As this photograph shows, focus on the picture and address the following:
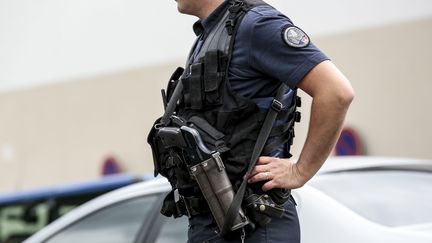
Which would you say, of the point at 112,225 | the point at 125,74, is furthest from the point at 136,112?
the point at 112,225

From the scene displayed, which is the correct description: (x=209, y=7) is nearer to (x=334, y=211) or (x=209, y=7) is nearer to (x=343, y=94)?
(x=343, y=94)

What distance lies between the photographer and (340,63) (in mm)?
9273

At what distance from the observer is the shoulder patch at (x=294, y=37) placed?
2492 millimetres

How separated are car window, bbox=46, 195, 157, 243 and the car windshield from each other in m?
0.86

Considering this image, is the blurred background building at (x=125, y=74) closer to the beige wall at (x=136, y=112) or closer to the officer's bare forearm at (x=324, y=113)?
the beige wall at (x=136, y=112)

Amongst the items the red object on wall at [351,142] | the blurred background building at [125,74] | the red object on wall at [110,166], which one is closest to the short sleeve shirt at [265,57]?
the blurred background building at [125,74]

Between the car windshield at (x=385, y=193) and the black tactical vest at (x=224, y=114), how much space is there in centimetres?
104

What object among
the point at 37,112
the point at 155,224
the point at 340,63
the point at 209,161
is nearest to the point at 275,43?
the point at 209,161

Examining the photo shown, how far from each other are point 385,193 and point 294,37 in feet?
4.87

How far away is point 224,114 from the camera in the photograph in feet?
8.40

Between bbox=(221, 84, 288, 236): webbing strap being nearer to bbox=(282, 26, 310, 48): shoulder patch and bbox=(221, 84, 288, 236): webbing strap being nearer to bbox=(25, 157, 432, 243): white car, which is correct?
bbox=(282, 26, 310, 48): shoulder patch

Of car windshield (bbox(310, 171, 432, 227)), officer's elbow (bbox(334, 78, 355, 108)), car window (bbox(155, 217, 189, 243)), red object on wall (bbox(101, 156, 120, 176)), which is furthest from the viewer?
red object on wall (bbox(101, 156, 120, 176))

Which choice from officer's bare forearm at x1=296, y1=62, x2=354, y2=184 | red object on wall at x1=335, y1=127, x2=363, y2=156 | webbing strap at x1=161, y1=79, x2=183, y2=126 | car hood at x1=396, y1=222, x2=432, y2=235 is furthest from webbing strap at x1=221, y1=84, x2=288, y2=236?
red object on wall at x1=335, y1=127, x2=363, y2=156

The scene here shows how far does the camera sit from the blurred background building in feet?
28.8
